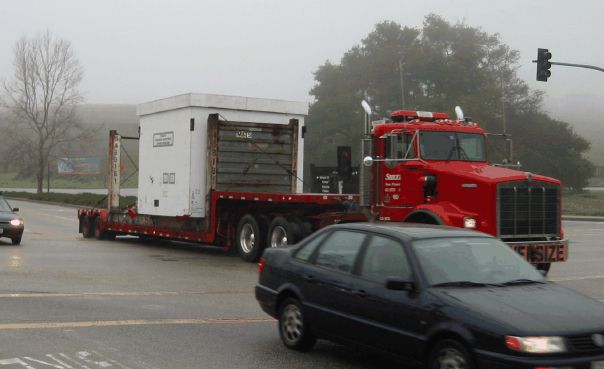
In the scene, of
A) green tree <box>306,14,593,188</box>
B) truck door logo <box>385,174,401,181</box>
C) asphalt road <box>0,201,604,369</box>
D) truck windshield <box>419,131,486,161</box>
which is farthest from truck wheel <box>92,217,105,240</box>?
green tree <box>306,14,593,188</box>

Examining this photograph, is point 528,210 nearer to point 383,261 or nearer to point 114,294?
point 114,294

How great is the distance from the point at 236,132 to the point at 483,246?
38.8 ft

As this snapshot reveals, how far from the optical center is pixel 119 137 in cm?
2227

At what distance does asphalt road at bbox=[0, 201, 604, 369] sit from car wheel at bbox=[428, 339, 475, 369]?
126 centimetres

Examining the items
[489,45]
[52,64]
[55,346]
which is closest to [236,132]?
[55,346]

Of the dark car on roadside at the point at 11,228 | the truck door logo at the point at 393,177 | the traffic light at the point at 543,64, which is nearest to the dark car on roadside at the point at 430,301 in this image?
the truck door logo at the point at 393,177

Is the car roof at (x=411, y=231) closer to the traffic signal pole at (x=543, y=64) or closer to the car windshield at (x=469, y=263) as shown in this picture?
the car windshield at (x=469, y=263)

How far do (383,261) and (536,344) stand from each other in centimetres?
174

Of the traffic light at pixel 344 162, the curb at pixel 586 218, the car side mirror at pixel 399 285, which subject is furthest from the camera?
the curb at pixel 586 218

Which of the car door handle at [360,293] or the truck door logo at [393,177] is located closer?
the car door handle at [360,293]

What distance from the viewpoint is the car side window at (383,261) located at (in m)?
6.88

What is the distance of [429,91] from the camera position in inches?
2790

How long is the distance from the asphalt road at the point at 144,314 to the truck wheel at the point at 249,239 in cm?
27

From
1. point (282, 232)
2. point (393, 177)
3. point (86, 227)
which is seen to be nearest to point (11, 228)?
point (86, 227)
